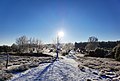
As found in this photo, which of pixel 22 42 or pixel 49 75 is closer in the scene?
pixel 49 75

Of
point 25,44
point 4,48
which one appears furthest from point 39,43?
point 4,48

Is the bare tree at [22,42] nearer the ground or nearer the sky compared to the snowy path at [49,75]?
nearer the sky

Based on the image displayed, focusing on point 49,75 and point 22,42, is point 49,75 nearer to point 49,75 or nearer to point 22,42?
point 49,75

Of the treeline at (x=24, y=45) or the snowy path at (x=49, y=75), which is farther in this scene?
the treeline at (x=24, y=45)

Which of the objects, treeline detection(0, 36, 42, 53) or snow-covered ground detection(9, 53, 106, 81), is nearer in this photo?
snow-covered ground detection(9, 53, 106, 81)

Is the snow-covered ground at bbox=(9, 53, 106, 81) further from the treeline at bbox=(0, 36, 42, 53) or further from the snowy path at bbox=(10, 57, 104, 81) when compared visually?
the treeline at bbox=(0, 36, 42, 53)

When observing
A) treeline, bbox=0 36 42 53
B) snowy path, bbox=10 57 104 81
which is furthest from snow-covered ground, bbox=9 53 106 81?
treeline, bbox=0 36 42 53

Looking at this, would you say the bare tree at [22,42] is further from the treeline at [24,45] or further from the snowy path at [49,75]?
the snowy path at [49,75]

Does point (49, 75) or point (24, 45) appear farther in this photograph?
point (24, 45)

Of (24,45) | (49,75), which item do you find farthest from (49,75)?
(24,45)

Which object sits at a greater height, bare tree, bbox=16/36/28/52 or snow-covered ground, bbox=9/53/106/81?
bare tree, bbox=16/36/28/52

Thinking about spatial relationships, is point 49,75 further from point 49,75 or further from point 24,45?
point 24,45

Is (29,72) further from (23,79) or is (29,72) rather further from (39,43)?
(39,43)

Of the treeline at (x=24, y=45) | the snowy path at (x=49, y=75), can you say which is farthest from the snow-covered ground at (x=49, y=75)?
the treeline at (x=24, y=45)
